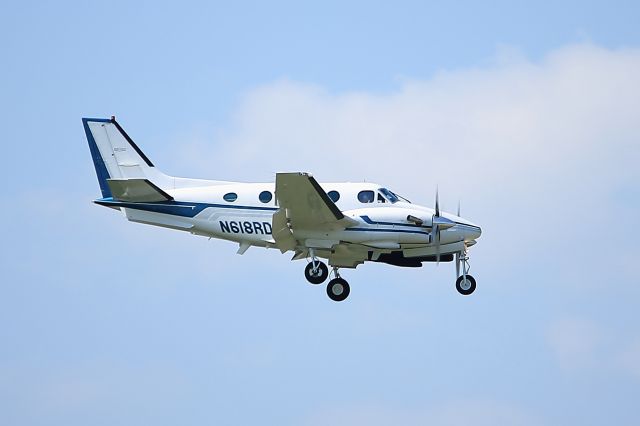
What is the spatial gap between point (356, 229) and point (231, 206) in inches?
150

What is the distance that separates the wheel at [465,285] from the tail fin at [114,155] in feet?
30.4

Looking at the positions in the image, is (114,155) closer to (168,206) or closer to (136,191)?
(136,191)

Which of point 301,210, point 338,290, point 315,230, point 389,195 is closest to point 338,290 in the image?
point 338,290

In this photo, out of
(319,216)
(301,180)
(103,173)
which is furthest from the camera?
(103,173)

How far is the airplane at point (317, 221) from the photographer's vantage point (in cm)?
3084

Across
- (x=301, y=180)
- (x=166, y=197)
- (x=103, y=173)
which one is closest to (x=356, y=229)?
(x=301, y=180)

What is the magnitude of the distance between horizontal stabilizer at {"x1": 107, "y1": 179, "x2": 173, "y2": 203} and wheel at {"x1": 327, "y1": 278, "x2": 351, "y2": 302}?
538cm

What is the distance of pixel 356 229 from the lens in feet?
101

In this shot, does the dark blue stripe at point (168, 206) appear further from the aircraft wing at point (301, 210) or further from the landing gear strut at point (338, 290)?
the landing gear strut at point (338, 290)

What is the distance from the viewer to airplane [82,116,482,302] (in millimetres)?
30844

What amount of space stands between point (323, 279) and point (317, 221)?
1877 millimetres

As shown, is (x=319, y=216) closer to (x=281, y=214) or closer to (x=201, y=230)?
(x=281, y=214)

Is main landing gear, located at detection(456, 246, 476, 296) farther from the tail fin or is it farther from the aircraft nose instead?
the tail fin

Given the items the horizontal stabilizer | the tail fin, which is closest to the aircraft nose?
the horizontal stabilizer
